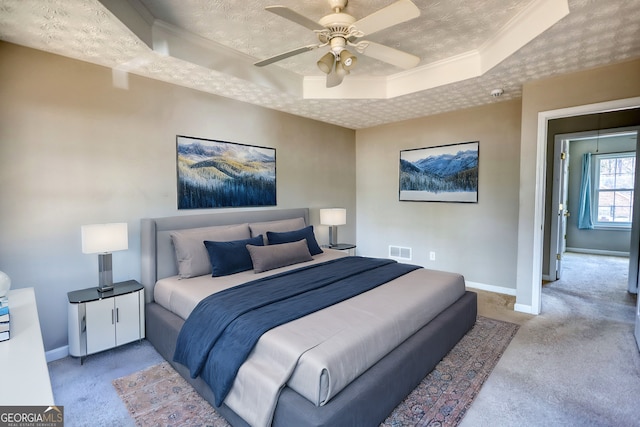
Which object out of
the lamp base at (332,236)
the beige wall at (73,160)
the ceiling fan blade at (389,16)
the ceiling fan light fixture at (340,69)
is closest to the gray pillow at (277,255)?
the beige wall at (73,160)

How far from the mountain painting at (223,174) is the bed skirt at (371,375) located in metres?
1.31

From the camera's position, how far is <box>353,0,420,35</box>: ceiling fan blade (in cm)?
181

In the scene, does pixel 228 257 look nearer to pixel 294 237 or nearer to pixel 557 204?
pixel 294 237

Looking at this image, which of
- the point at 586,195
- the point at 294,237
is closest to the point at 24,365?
the point at 294,237

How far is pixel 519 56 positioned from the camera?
278 centimetres

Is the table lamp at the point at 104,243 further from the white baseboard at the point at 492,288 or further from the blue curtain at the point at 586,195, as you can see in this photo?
the blue curtain at the point at 586,195

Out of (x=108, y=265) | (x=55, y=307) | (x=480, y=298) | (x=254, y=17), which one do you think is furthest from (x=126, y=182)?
(x=480, y=298)

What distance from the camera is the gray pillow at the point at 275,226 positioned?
3812mm

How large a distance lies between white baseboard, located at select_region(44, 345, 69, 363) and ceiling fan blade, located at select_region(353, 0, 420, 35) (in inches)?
138

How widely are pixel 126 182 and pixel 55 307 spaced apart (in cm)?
123

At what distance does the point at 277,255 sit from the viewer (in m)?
3.34

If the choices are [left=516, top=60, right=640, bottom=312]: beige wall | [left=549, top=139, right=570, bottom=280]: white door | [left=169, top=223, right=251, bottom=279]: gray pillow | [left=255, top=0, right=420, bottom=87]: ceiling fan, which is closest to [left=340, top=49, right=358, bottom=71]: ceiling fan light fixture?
[left=255, top=0, right=420, bottom=87]: ceiling fan

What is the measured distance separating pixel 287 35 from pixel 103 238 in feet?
7.65

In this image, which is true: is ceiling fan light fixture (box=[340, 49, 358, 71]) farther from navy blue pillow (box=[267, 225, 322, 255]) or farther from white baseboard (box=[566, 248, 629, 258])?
white baseboard (box=[566, 248, 629, 258])
